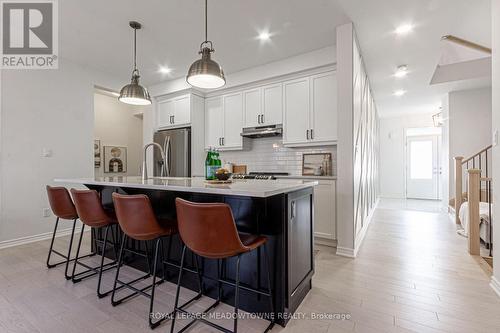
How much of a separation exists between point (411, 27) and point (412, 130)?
19.6ft

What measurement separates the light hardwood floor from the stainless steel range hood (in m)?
2.05

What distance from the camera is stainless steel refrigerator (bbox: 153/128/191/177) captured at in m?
4.57

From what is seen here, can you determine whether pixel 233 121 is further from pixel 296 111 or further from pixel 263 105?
pixel 296 111

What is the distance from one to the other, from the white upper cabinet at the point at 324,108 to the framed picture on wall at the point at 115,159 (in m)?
5.01

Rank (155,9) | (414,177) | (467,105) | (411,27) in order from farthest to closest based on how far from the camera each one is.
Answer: (414,177)
(467,105)
(411,27)
(155,9)

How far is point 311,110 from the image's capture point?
3.67 m

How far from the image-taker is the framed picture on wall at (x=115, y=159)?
5.94 m

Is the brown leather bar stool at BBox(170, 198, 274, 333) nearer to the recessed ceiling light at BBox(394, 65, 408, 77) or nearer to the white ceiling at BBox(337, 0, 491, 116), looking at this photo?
the white ceiling at BBox(337, 0, 491, 116)

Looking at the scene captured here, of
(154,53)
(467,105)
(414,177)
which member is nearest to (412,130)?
(414,177)

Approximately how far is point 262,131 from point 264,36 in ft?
4.80

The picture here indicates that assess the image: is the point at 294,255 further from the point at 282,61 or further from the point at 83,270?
the point at 282,61

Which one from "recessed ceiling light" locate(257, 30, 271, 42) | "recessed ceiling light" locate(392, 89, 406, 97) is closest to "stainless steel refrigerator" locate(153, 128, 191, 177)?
"recessed ceiling light" locate(257, 30, 271, 42)

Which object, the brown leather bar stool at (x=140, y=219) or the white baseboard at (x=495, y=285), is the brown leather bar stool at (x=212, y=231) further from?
the white baseboard at (x=495, y=285)

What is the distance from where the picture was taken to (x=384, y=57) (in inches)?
148
